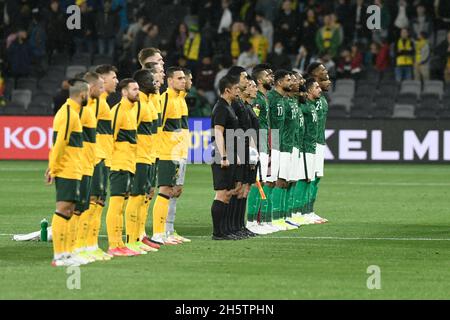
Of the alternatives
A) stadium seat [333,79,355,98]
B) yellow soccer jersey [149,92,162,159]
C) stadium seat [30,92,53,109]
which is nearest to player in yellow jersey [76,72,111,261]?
yellow soccer jersey [149,92,162,159]

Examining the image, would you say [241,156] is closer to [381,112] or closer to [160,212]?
[160,212]

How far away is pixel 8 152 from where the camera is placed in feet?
112

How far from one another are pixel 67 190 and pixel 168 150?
10.8 ft

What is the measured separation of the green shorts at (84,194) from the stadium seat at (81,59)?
23329mm

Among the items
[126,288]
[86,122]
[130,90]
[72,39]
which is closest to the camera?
[126,288]

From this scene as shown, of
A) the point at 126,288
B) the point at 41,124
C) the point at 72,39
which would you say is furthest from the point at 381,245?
the point at 72,39

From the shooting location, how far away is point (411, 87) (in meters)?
35.4

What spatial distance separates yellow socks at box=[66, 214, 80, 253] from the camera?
13.8 meters

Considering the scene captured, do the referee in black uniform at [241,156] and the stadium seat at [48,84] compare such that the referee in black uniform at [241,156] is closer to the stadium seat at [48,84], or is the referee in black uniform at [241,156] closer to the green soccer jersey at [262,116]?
the green soccer jersey at [262,116]

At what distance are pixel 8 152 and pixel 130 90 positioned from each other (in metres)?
19.6

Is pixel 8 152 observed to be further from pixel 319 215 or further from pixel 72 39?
pixel 319 215

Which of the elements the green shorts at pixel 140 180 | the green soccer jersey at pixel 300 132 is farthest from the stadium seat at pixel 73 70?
the green shorts at pixel 140 180

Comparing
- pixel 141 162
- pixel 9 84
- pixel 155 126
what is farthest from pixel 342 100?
pixel 141 162

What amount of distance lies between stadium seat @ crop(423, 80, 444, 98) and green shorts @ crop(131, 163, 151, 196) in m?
20.8
